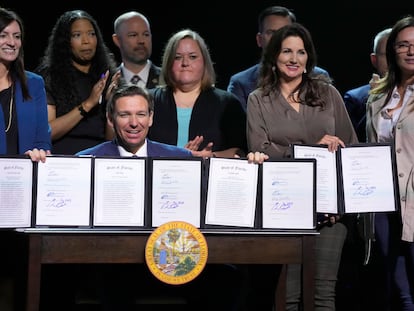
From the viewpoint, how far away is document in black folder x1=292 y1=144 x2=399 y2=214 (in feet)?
14.1

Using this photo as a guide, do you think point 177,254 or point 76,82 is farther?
point 76,82

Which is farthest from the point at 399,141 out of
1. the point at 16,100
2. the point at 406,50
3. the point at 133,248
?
the point at 16,100

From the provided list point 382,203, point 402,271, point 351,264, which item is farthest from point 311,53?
point 351,264

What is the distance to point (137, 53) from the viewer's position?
5527 mm

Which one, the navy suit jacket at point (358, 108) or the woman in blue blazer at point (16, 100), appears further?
the navy suit jacket at point (358, 108)

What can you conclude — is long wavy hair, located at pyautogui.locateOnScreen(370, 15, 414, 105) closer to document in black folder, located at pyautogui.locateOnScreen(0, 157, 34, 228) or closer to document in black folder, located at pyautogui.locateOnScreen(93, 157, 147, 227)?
document in black folder, located at pyautogui.locateOnScreen(93, 157, 147, 227)

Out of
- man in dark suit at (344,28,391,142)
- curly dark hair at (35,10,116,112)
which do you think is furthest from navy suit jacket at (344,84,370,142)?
curly dark hair at (35,10,116,112)

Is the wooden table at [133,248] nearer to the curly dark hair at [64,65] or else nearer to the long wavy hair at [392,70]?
the long wavy hair at [392,70]

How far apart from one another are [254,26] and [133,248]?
10.1 feet

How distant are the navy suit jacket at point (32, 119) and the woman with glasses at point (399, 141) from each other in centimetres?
158

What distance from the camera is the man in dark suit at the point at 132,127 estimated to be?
429 cm

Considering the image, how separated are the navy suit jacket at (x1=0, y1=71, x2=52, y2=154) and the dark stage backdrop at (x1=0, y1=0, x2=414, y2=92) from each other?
1930mm

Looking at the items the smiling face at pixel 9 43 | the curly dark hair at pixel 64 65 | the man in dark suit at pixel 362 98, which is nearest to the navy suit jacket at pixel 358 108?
the man in dark suit at pixel 362 98

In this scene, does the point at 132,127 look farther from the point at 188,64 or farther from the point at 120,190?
the point at 188,64
